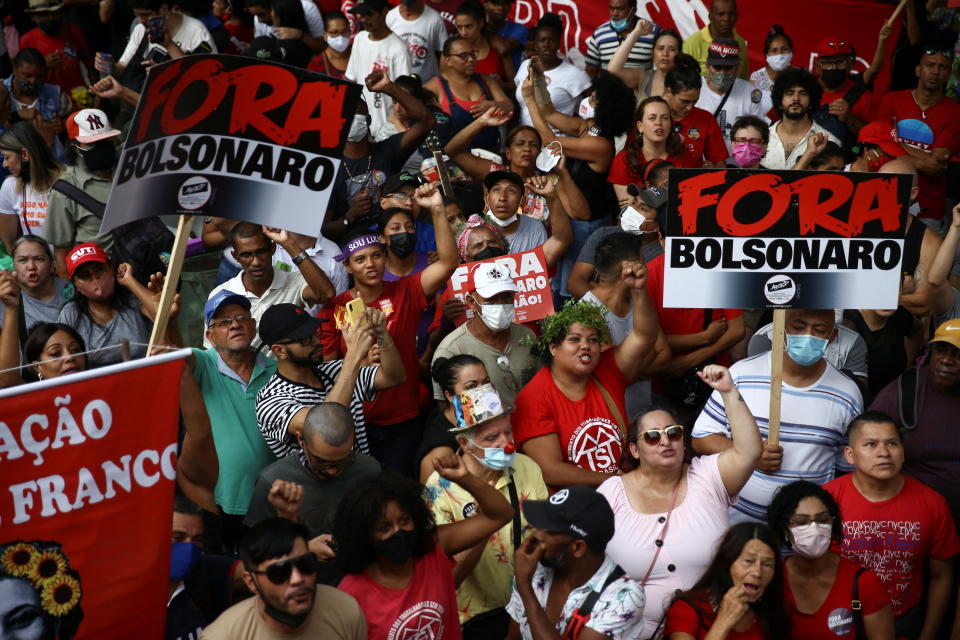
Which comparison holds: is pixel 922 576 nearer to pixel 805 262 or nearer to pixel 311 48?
pixel 805 262

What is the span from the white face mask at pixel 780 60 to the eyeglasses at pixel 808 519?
5.82 m

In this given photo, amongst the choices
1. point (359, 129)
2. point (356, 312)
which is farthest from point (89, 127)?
point (356, 312)

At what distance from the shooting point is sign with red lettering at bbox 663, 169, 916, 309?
5969 mm

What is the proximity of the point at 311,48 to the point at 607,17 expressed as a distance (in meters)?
2.93

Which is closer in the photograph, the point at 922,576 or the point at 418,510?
the point at 418,510

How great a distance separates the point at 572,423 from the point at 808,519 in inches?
52.9

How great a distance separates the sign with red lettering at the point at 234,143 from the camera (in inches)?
215

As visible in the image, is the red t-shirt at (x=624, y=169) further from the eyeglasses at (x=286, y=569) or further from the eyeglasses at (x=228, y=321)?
the eyeglasses at (x=286, y=569)

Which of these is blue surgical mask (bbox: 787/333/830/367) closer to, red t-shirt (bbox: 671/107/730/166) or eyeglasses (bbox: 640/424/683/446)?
eyeglasses (bbox: 640/424/683/446)

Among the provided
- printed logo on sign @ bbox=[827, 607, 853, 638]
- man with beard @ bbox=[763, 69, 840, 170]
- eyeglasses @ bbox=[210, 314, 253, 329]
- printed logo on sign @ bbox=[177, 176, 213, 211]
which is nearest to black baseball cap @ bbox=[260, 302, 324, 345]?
eyeglasses @ bbox=[210, 314, 253, 329]

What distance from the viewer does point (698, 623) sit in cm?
480

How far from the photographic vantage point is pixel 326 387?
6141 mm

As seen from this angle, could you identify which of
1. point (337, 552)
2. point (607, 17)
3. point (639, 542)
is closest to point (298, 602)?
point (337, 552)

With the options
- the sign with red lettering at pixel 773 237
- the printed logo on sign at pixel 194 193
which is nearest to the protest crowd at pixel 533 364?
the sign with red lettering at pixel 773 237
